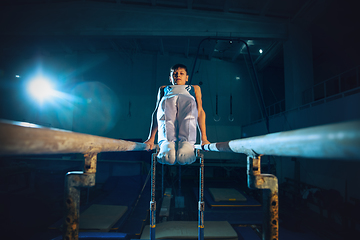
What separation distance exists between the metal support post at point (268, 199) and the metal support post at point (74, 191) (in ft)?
2.51

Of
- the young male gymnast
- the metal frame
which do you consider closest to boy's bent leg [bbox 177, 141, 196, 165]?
the young male gymnast

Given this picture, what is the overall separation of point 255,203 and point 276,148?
508cm

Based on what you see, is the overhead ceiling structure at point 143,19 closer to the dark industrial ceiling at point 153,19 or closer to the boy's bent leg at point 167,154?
the dark industrial ceiling at point 153,19

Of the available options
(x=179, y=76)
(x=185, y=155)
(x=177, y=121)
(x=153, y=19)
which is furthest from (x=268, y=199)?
(x=153, y=19)

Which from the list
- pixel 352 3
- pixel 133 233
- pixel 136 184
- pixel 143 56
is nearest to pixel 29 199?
pixel 136 184

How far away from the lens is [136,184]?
6191 millimetres

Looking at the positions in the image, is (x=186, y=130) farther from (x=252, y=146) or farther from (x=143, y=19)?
(x=143, y=19)

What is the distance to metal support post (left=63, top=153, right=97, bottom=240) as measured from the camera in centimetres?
85

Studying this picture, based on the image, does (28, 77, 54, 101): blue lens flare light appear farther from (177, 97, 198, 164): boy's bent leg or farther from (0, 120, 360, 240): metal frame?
(0, 120, 360, 240): metal frame

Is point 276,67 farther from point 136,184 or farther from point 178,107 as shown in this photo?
point 178,107

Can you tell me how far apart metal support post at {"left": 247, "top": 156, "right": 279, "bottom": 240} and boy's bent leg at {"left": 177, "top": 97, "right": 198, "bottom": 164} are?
2.57 feet

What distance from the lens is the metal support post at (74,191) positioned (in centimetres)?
85

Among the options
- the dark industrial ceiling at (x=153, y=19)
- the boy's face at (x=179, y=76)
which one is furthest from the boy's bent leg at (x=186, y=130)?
the dark industrial ceiling at (x=153, y=19)

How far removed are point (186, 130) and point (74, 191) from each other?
1.21 meters
